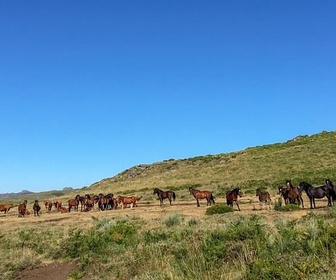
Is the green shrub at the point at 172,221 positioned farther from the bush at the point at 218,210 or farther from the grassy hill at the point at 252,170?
the grassy hill at the point at 252,170

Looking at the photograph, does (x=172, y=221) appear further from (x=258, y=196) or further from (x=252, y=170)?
(x=252, y=170)

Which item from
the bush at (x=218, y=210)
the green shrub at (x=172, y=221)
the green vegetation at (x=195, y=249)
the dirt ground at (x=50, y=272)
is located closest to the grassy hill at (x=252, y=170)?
the bush at (x=218, y=210)

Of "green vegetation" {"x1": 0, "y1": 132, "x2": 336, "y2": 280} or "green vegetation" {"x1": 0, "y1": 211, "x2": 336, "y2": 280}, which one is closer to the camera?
"green vegetation" {"x1": 0, "y1": 211, "x2": 336, "y2": 280}

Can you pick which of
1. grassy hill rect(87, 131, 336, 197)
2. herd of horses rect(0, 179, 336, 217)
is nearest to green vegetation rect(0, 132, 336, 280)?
herd of horses rect(0, 179, 336, 217)

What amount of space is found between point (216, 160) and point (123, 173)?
30269 millimetres

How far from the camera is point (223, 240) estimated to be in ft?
43.8

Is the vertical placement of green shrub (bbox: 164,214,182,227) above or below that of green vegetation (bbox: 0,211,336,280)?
above

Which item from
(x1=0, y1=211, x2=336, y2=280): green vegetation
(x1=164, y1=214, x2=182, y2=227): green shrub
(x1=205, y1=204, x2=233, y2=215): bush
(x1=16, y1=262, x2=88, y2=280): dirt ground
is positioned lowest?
(x1=16, y1=262, x2=88, y2=280): dirt ground

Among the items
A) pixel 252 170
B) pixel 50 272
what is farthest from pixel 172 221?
pixel 252 170

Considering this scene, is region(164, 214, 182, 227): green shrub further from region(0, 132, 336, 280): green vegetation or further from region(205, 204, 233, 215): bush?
region(205, 204, 233, 215): bush

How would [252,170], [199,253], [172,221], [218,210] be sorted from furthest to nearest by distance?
[252,170]
[218,210]
[172,221]
[199,253]

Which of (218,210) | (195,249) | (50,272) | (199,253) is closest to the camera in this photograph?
(199,253)

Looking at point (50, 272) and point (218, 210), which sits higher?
point (218, 210)

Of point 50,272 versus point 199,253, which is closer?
point 199,253
